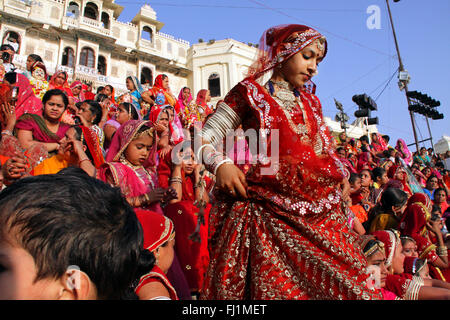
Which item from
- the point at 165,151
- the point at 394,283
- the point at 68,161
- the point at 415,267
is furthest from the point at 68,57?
the point at 394,283

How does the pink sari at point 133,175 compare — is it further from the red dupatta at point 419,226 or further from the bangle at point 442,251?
the bangle at point 442,251

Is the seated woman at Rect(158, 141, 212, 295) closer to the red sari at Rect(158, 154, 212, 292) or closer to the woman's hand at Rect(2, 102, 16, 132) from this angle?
the red sari at Rect(158, 154, 212, 292)

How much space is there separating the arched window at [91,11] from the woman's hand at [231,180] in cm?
3701

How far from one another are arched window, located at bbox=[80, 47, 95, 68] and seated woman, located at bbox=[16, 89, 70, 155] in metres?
29.2

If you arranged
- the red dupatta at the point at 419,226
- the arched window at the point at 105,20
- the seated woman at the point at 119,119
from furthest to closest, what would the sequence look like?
the arched window at the point at 105,20
the seated woman at the point at 119,119
the red dupatta at the point at 419,226

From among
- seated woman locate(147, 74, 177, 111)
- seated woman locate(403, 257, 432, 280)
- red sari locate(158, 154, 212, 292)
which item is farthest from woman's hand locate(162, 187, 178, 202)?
seated woman locate(147, 74, 177, 111)

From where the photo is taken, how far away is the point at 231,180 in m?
1.78

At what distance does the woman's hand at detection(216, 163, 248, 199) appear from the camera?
70.2 inches

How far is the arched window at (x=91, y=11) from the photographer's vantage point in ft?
110

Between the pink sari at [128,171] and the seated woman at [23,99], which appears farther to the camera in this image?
the seated woman at [23,99]

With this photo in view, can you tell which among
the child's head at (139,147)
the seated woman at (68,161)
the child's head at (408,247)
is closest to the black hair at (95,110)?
the seated woman at (68,161)
